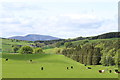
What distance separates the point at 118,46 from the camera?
105 metres

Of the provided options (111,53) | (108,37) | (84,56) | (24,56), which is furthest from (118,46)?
(108,37)

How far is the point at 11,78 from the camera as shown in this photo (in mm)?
20031

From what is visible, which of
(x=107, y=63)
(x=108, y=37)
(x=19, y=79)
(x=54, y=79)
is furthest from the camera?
(x=108, y=37)

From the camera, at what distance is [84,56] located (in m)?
101

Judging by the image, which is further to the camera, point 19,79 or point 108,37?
point 108,37

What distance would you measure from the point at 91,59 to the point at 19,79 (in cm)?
8202

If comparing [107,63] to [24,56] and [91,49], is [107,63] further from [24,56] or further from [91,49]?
[24,56]

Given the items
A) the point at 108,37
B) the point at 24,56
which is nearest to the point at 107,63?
the point at 24,56

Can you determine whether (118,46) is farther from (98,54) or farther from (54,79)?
(54,79)

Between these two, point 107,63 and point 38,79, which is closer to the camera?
point 38,79

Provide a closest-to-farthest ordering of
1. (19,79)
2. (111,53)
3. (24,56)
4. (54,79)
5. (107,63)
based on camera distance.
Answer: (19,79)
(54,79)
(24,56)
(107,63)
(111,53)

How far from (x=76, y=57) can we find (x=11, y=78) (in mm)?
87648

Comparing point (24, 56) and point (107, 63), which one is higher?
point (24, 56)

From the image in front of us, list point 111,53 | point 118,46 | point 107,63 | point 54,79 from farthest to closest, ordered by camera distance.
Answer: point 118,46 < point 111,53 < point 107,63 < point 54,79
